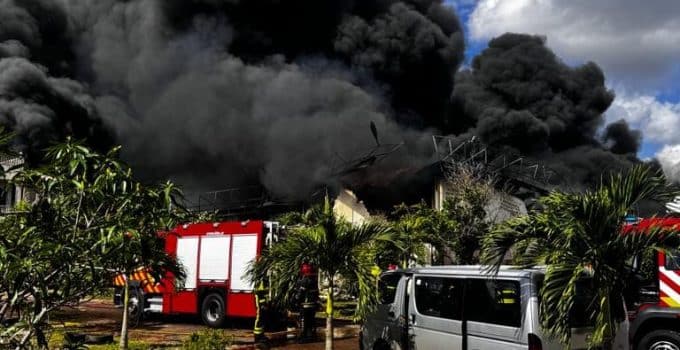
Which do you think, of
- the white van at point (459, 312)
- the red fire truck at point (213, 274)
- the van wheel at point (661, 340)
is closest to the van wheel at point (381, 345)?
the white van at point (459, 312)

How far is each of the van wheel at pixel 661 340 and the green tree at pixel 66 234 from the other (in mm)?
7622

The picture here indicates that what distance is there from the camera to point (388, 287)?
8227 mm

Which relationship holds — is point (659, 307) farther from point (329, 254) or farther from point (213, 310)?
point (213, 310)

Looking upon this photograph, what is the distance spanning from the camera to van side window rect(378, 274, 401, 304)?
26.5 feet

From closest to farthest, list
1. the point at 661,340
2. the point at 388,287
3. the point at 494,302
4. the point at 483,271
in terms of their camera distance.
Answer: the point at 494,302
the point at 483,271
the point at 388,287
the point at 661,340

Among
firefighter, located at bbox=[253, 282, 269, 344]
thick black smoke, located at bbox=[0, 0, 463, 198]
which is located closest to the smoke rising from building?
thick black smoke, located at bbox=[0, 0, 463, 198]

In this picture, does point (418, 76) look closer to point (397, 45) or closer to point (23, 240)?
point (397, 45)

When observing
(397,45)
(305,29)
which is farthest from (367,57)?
(305,29)

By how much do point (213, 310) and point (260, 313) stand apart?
10.6ft

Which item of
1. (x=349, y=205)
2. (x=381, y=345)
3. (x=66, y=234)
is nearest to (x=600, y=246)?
(x=381, y=345)

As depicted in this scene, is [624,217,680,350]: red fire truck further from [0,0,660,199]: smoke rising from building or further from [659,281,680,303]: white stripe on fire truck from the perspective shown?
[0,0,660,199]: smoke rising from building

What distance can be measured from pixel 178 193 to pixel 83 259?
1.49m

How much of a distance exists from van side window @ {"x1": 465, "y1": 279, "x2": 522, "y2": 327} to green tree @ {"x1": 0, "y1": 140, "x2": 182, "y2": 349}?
3.98 metres

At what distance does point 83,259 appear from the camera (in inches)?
143
